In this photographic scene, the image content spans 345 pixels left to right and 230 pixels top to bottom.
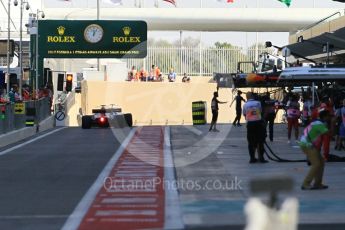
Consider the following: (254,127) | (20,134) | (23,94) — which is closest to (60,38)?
(23,94)

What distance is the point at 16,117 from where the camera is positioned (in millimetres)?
31438

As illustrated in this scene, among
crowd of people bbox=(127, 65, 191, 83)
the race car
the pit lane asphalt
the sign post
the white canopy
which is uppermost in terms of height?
the white canopy

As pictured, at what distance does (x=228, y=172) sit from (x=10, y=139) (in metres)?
13.3

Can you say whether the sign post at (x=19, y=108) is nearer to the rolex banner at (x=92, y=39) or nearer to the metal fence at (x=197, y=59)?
the rolex banner at (x=92, y=39)

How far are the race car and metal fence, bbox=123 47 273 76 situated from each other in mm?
26675

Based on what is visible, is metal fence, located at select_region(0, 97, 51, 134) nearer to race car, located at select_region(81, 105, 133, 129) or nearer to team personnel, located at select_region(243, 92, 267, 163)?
race car, located at select_region(81, 105, 133, 129)

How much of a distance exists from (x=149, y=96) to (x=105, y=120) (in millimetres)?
18737

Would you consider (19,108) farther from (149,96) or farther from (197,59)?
(197,59)

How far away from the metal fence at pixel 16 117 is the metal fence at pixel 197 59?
2848 centimetres

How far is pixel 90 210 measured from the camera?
1213cm

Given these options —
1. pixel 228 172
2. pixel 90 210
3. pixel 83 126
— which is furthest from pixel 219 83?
pixel 90 210

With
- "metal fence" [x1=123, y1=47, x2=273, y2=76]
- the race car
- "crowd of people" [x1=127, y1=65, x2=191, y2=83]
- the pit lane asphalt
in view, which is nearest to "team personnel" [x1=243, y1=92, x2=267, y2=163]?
the pit lane asphalt

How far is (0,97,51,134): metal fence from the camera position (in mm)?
28561

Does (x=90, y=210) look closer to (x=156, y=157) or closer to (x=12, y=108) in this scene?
(x=156, y=157)
